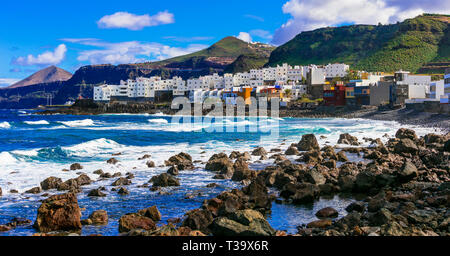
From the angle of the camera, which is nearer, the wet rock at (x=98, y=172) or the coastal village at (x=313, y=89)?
the wet rock at (x=98, y=172)

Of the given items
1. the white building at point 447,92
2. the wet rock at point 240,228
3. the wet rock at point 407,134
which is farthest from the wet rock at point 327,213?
the white building at point 447,92

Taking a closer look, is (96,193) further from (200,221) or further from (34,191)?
(200,221)

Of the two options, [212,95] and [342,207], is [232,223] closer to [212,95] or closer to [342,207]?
[342,207]

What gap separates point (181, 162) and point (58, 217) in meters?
10.7

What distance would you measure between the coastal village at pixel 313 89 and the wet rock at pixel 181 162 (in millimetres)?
39809

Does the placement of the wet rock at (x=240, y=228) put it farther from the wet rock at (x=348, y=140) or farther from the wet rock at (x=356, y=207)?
the wet rock at (x=348, y=140)

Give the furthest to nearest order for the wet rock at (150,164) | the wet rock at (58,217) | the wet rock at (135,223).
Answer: the wet rock at (150,164)
the wet rock at (58,217)
the wet rock at (135,223)

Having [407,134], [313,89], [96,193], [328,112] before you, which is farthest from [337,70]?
[96,193]

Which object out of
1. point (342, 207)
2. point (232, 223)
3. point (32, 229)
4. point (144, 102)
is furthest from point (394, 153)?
point (144, 102)

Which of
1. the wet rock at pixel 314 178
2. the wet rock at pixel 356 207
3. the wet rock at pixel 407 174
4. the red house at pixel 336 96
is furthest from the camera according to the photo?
the red house at pixel 336 96

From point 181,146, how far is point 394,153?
14.8 meters

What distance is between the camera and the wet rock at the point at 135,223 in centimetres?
964

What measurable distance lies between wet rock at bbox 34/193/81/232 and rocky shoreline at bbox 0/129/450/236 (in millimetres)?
24

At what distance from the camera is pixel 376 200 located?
35.9ft
